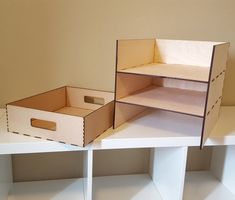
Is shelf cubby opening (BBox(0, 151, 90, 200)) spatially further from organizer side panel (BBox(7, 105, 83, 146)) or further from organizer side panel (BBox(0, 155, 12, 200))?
organizer side panel (BBox(7, 105, 83, 146))

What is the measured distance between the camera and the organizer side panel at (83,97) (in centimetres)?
131

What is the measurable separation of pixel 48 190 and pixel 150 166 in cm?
52

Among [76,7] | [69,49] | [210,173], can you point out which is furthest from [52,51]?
[210,173]

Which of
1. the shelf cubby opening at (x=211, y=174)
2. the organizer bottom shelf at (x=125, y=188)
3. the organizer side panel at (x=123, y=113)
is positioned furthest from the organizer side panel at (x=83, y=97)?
the shelf cubby opening at (x=211, y=174)

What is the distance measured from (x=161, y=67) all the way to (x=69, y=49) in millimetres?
428

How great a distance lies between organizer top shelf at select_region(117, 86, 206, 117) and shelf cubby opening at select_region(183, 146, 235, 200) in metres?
0.36

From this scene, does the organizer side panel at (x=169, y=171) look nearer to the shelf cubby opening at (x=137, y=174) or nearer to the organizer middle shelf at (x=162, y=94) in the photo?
the shelf cubby opening at (x=137, y=174)

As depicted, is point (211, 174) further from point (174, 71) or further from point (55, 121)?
point (55, 121)

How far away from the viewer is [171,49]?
1294mm

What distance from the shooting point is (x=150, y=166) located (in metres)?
1.52

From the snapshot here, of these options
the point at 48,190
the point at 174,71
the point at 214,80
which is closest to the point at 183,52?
the point at 174,71

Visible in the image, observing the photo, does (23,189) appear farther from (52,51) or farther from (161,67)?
(161,67)

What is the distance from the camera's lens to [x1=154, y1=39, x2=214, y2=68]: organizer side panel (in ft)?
4.04

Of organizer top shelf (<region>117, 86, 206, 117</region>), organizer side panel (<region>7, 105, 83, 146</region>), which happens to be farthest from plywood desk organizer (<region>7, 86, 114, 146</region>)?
organizer top shelf (<region>117, 86, 206, 117</region>)
